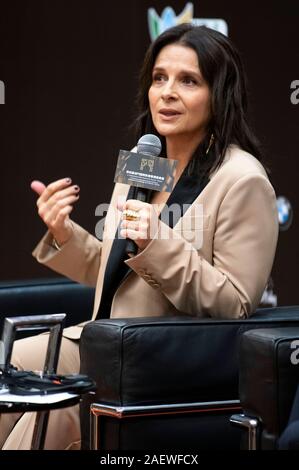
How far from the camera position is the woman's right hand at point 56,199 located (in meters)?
2.87

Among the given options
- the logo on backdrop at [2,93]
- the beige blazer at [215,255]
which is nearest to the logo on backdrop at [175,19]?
the logo on backdrop at [2,93]

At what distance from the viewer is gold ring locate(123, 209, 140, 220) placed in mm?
2639

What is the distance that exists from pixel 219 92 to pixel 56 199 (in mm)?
525

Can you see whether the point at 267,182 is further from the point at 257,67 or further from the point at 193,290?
the point at 257,67

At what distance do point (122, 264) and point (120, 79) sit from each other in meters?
1.68

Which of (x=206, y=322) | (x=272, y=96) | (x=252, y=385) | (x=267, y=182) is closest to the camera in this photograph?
(x=252, y=385)

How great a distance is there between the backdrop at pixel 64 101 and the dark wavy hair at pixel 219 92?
133 centimetres

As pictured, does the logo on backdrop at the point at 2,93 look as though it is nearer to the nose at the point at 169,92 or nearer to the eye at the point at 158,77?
the eye at the point at 158,77

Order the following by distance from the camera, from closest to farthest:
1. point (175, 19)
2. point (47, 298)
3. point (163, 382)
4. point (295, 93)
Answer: point (163, 382), point (47, 298), point (295, 93), point (175, 19)

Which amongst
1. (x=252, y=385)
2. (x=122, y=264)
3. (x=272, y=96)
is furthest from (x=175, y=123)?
(x=272, y=96)

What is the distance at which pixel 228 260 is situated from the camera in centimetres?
278

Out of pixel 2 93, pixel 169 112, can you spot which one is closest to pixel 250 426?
pixel 169 112

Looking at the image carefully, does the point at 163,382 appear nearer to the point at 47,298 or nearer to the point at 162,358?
the point at 162,358

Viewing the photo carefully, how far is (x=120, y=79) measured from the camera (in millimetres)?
4473
